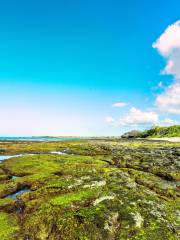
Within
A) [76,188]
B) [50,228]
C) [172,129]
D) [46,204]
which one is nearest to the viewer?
[50,228]

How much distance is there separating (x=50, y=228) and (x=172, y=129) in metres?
187

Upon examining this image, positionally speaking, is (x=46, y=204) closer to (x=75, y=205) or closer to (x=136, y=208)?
(x=75, y=205)

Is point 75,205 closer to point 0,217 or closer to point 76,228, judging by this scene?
point 76,228

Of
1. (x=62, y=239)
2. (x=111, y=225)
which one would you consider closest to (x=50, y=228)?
(x=62, y=239)

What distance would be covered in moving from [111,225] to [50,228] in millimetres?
4074

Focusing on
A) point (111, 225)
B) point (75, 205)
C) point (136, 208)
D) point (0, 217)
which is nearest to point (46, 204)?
point (75, 205)

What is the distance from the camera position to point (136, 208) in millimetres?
17578

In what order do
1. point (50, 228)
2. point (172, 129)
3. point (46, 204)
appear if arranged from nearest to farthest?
point (50, 228), point (46, 204), point (172, 129)

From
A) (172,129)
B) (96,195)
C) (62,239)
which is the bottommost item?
(62,239)

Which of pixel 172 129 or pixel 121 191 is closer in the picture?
pixel 121 191

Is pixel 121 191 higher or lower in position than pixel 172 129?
lower

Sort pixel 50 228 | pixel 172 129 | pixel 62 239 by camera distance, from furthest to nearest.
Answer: pixel 172 129 < pixel 50 228 < pixel 62 239

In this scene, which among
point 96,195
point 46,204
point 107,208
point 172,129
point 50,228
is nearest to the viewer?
point 50,228

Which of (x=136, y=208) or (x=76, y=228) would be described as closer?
(x=76, y=228)
